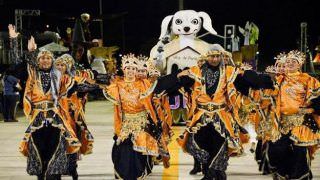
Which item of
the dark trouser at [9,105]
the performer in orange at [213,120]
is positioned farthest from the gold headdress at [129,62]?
the dark trouser at [9,105]

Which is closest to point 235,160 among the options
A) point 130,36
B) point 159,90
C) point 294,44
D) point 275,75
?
point 275,75

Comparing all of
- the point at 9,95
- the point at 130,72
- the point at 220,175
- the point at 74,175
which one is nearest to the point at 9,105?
the point at 9,95

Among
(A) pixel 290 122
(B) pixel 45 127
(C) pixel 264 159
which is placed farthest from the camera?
(C) pixel 264 159

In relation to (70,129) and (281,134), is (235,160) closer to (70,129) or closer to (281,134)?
(281,134)

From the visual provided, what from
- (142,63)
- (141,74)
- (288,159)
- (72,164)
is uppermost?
(142,63)

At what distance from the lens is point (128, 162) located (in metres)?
7.27

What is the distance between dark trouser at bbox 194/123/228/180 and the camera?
23.9 ft

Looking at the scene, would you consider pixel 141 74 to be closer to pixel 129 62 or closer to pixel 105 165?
pixel 129 62

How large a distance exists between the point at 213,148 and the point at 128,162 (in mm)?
981

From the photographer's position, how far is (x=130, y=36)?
4053 centimetres

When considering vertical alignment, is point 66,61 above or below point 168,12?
below

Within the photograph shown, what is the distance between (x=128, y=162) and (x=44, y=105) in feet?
4.07

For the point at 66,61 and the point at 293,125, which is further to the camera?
the point at 66,61

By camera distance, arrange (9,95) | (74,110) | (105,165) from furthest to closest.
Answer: (9,95), (105,165), (74,110)
